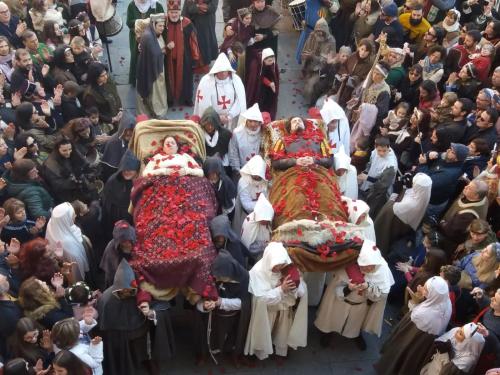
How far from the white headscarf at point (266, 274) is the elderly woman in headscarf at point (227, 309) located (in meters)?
0.09

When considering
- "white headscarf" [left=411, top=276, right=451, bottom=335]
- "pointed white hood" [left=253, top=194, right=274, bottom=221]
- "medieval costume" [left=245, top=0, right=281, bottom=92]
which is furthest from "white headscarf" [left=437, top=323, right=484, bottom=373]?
"medieval costume" [left=245, top=0, right=281, bottom=92]

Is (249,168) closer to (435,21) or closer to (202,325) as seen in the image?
(202,325)

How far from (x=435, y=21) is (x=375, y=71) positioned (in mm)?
3142

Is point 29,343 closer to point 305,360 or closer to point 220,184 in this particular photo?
point 220,184

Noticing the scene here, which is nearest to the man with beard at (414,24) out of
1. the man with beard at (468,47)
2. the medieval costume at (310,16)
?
the man with beard at (468,47)

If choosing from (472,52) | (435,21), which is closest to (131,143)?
(472,52)

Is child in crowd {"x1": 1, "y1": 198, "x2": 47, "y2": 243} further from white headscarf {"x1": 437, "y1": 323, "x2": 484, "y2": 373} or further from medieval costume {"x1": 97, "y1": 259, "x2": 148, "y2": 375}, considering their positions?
white headscarf {"x1": 437, "y1": 323, "x2": 484, "y2": 373}

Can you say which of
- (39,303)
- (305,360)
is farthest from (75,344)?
(305,360)

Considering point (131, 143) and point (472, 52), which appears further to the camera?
point (472, 52)

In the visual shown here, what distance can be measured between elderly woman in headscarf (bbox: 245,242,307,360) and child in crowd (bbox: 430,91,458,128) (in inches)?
133

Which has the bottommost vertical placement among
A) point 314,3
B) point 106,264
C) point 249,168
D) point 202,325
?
point 202,325

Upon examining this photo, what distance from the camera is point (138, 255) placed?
235 inches

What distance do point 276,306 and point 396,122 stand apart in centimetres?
352

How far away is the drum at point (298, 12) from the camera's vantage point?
11.1 metres
